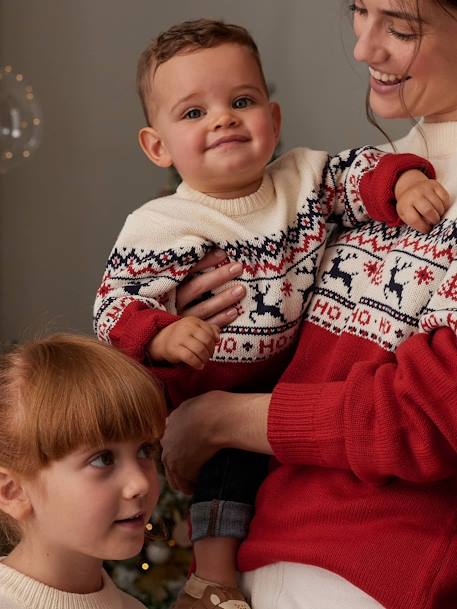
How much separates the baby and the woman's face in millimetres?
111

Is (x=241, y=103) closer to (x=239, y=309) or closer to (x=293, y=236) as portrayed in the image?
(x=293, y=236)

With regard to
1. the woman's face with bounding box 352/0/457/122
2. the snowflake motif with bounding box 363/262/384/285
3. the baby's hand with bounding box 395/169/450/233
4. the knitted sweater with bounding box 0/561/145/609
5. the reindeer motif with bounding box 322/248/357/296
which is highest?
the woman's face with bounding box 352/0/457/122

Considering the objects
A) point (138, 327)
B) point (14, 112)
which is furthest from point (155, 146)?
point (14, 112)

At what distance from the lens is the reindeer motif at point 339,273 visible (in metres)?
1.82

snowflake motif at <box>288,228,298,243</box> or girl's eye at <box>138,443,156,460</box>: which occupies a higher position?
snowflake motif at <box>288,228,298,243</box>

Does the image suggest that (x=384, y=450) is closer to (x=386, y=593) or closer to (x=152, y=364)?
(x=386, y=593)

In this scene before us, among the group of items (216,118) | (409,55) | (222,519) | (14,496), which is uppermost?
(409,55)

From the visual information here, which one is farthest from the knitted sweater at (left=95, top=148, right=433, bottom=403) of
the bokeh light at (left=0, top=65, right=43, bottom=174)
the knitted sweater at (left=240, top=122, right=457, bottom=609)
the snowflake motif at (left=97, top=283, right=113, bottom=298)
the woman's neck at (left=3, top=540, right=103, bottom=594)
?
the bokeh light at (left=0, top=65, right=43, bottom=174)

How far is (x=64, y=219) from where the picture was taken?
4637 mm

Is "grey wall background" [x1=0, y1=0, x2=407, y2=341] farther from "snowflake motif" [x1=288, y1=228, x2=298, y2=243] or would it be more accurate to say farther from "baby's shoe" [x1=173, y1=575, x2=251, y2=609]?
"baby's shoe" [x1=173, y1=575, x2=251, y2=609]

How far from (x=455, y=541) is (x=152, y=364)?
1.98 ft

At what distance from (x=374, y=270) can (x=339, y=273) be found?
0.08 m

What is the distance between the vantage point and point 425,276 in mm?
1640

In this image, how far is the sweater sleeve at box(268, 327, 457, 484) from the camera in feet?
5.00
